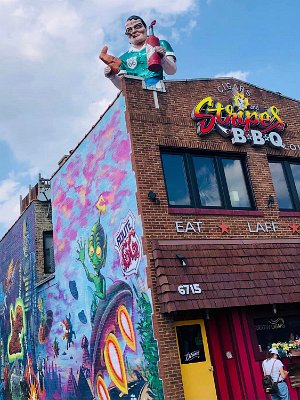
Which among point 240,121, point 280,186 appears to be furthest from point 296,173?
point 240,121

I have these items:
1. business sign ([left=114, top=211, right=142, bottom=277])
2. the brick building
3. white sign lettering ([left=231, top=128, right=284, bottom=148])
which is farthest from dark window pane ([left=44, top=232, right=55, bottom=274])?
white sign lettering ([left=231, top=128, right=284, bottom=148])

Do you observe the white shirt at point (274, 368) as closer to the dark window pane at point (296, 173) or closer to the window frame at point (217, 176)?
the window frame at point (217, 176)

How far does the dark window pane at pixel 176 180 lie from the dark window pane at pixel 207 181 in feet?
1.48

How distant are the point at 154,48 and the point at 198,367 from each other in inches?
333

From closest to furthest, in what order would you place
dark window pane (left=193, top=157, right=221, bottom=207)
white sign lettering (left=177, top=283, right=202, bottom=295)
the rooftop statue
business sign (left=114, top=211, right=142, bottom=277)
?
white sign lettering (left=177, top=283, right=202, bottom=295) → business sign (left=114, top=211, right=142, bottom=277) → dark window pane (left=193, top=157, right=221, bottom=207) → the rooftop statue

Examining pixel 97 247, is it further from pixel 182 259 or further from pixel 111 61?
pixel 111 61

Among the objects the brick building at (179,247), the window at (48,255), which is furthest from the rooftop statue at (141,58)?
the window at (48,255)

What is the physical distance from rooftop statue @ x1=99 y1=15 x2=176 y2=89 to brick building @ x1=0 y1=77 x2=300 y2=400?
815 mm

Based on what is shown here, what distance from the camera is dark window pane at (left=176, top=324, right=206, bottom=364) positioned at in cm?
1037

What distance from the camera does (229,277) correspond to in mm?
10641

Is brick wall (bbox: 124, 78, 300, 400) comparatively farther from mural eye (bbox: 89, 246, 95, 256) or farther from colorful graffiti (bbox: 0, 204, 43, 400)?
colorful graffiti (bbox: 0, 204, 43, 400)

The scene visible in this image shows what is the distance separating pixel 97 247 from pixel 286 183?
19.7ft

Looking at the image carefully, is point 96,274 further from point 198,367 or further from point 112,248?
point 198,367

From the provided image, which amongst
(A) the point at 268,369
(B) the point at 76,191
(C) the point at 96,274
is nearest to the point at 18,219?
(B) the point at 76,191
